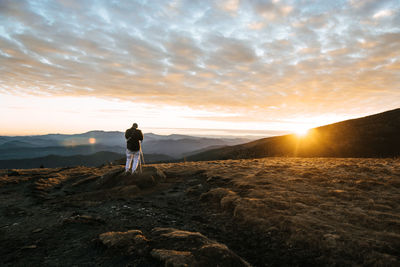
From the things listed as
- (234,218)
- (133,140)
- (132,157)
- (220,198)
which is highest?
→ (133,140)

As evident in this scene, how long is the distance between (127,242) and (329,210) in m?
7.85

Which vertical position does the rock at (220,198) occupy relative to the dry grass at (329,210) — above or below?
below

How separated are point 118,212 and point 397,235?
10265 mm

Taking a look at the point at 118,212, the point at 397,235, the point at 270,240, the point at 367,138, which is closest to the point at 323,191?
the point at 397,235

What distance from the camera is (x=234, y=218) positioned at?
8102 mm

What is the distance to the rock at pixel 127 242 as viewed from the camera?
539 cm

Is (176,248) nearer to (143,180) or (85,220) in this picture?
(85,220)

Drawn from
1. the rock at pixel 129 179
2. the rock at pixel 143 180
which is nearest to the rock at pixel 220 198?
the rock at pixel 143 180

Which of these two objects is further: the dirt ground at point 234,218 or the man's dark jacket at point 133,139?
the man's dark jacket at point 133,139

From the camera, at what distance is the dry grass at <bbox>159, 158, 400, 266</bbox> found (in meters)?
5.21

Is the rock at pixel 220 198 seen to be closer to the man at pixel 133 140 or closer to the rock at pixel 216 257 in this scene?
the rock at pixel 216 257

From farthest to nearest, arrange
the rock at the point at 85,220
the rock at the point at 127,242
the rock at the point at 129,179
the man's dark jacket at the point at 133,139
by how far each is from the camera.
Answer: the man's dark jacket at the point at 133,139 < the rock at the point at 129,179 < the rock at the point at 85,220 < the rock at the point at 127,242

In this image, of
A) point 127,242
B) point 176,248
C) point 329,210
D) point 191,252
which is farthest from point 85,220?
point 329,210

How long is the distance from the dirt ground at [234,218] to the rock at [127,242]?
16 cm
